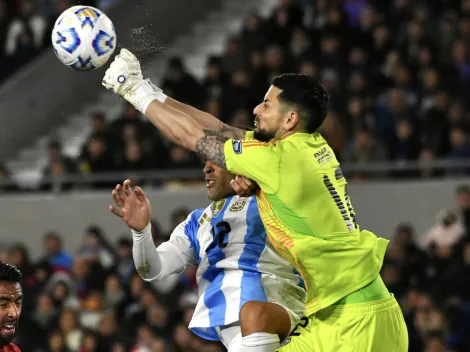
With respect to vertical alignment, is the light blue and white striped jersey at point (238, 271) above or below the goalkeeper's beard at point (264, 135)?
below

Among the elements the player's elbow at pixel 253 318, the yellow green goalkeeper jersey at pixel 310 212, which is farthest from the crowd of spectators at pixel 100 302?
the yellow green goalkeeper jersey at pixel 310 212

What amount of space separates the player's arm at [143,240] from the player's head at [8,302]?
2.91 feet

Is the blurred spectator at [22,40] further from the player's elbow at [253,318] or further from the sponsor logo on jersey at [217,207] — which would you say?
the player's elbow at [253,318]

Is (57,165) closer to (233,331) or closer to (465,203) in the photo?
(465,203)

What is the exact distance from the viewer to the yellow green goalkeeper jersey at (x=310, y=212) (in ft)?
21.8

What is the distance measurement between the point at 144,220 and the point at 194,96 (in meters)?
7.03

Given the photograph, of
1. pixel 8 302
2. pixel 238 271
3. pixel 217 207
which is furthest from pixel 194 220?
pixel 8 302

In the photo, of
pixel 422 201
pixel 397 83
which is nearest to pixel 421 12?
pixel 397 83

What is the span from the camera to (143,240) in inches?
290

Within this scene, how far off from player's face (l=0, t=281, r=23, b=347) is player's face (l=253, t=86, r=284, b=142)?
1562 millimetres

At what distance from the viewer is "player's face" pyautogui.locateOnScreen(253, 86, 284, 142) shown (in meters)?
6.79

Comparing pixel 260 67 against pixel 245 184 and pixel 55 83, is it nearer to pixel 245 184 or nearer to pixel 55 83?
pixel 55 83

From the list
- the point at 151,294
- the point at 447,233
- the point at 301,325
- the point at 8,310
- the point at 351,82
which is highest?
the point at 351,82

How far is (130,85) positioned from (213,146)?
1.98 ft
